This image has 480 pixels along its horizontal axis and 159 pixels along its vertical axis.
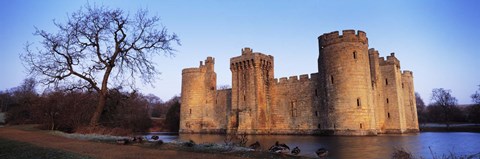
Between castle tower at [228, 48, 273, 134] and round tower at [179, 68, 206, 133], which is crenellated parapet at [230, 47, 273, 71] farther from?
round tower at [179, 68, 206, 133]

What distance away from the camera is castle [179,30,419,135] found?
2736 cm

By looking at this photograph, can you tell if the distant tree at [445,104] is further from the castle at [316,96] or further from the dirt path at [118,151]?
the dirt path at [118,151]

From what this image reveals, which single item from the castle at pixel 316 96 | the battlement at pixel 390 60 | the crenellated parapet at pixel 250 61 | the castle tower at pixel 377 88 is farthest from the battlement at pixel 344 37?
the crenellated parapet at pixel 250 61

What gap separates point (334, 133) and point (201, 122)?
19.0 metres

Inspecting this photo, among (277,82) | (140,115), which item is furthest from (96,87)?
(140,115)

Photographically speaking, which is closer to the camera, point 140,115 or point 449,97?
point 140,115

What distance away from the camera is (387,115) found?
31.9 meters

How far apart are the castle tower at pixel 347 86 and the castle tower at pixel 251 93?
292 inches

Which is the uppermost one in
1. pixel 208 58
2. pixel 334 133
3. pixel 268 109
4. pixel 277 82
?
pixel 208 58

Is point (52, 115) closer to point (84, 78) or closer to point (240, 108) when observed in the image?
point (84, 78)

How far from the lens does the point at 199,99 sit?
4141 cm

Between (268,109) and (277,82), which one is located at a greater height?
(277,82)

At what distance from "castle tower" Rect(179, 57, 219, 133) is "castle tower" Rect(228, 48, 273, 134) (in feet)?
17.6

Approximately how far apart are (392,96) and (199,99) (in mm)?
22363
